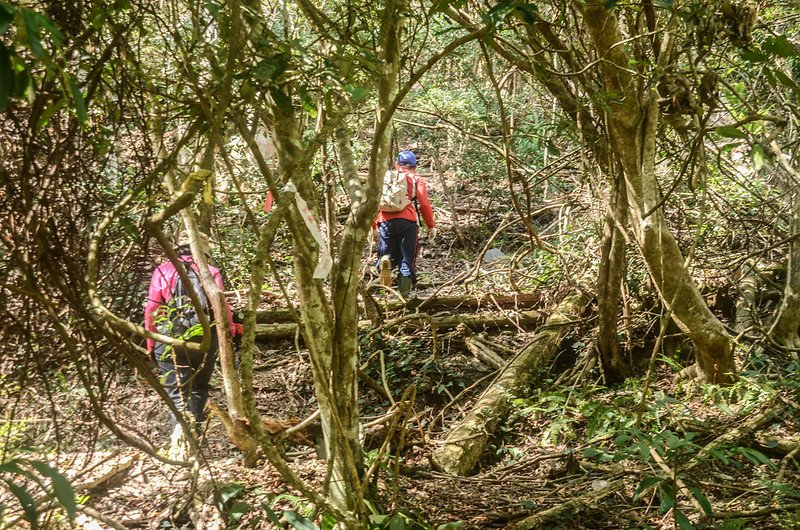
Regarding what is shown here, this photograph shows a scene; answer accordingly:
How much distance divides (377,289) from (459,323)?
A: 139 centimetres

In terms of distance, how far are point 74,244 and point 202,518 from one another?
2252 mm

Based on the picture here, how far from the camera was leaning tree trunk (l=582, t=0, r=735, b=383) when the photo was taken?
170 inches

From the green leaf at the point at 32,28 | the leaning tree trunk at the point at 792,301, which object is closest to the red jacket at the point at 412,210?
the leaning tree trunk at the point at 792,301

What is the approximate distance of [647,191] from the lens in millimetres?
4926

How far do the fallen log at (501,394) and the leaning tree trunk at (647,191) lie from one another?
151cm

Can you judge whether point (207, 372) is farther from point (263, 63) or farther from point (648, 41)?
point (648, 41)

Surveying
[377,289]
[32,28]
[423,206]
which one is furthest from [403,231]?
[32,28]

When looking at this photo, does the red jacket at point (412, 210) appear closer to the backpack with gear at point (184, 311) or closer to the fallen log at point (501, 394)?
the fallen log at point (501, 394)

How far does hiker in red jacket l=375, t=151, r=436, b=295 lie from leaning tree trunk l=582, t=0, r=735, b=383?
3.73 meters

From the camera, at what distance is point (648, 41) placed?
479 centimetres

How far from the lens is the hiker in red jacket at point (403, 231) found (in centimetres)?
842

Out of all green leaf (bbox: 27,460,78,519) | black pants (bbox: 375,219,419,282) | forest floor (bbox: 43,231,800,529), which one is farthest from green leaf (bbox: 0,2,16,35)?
black pants (bbox: 375,219,419,282)

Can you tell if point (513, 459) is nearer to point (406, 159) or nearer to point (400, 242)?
point (400, 242)

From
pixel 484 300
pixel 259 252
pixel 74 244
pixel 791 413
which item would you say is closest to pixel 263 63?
pixel 259 252
